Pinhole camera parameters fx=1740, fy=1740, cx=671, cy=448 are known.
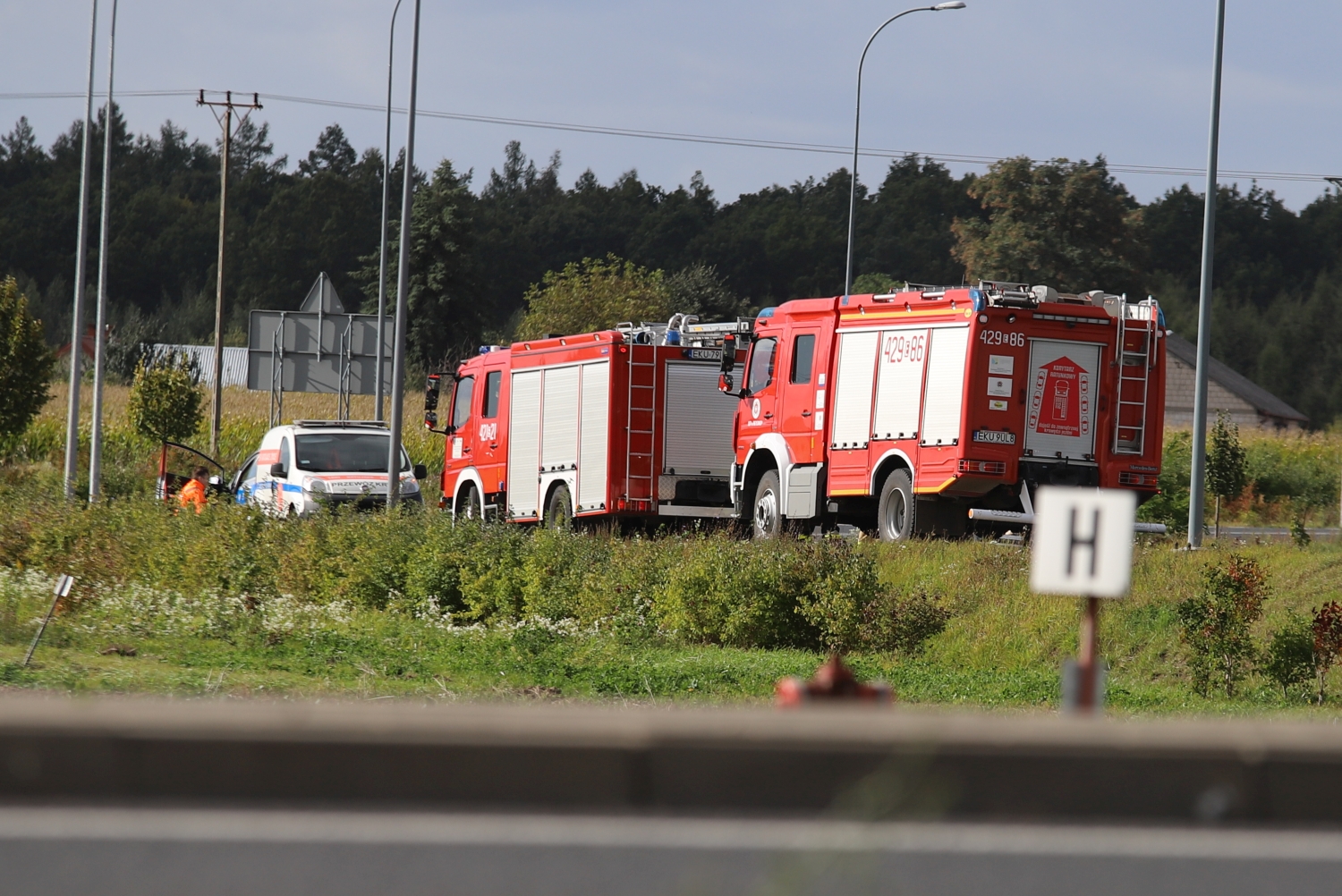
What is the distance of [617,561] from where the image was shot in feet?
64.2

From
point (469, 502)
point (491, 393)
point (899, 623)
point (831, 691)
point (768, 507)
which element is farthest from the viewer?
point (469, 502)

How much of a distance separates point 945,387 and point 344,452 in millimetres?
10983

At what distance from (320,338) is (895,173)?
246 ft

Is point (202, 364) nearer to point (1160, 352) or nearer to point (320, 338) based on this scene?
point (320, 338)

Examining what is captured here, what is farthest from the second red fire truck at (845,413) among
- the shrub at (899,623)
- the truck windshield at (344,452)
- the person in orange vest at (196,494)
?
the person in orange vest at (196,494)

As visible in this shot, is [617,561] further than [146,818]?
Yes

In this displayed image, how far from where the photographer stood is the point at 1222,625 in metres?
15.9

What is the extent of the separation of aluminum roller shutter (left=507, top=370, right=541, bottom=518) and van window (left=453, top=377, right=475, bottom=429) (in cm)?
181

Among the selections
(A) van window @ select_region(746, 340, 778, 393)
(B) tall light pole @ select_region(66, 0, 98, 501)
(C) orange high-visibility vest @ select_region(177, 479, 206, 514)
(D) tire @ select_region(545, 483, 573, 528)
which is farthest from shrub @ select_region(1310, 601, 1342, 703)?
(B) tall light pole @ select_region(66, 0, 98, 501)

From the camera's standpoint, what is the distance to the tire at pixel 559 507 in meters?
26.5

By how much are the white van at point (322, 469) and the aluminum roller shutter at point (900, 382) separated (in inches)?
302

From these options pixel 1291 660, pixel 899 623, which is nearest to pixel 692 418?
pixel 899 623

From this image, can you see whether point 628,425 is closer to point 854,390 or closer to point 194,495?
point 854,390

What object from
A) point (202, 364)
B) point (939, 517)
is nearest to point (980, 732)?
point (939, 517)
